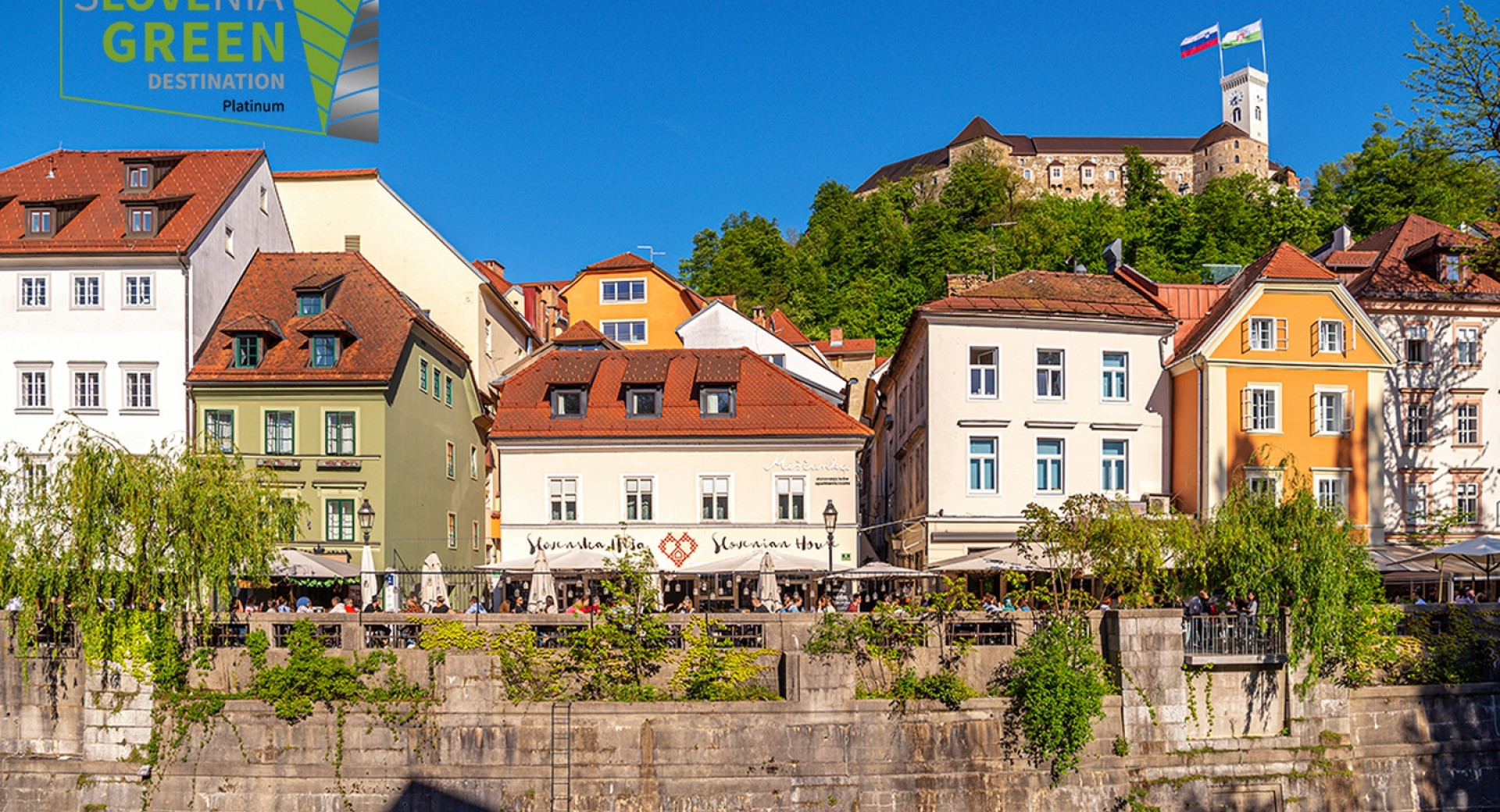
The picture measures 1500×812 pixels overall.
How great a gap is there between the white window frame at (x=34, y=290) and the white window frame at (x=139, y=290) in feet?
7.28

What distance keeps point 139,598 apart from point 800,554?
1876 centimetres

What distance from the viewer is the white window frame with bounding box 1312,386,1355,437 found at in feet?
136

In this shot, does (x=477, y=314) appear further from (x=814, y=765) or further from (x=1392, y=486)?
(x=1392, y=486)

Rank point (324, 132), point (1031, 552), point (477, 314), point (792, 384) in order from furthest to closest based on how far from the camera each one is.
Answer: point (477, 314) → point (792, 384) → point (324, 132) → point (1031, 552)

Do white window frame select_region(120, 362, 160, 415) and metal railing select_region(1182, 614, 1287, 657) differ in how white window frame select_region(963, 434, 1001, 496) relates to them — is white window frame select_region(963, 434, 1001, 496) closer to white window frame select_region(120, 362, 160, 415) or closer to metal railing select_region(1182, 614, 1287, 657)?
metal railing select_region(1182, 614, 1287, 657)

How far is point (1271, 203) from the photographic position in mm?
120438

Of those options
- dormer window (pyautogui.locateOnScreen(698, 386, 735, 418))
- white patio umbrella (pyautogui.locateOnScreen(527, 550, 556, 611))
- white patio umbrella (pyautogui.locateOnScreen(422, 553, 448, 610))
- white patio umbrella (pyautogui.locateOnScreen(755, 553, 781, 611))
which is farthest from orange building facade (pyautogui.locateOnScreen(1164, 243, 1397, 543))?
white patio umbrella (pyautogui.locateOnScreen(422, 553, 448, 610))

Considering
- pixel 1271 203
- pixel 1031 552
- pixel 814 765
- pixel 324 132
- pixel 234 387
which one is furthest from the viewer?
pixel 1271 203

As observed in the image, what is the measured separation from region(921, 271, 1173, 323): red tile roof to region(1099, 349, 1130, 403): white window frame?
3.70ft

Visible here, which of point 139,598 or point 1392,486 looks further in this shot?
point 1392,486

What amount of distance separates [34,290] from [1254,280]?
37664 mm

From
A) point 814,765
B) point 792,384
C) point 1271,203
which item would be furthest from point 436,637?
point 1271,203

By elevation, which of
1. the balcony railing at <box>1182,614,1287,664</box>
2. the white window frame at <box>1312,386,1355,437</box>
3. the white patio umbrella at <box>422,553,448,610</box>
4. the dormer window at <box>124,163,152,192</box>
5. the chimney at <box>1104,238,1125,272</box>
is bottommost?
the balcony railing at <box>1182,614,1287,664</box>

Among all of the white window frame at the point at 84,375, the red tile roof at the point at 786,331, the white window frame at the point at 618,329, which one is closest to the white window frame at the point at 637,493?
the white window frame at the point at 84,375
